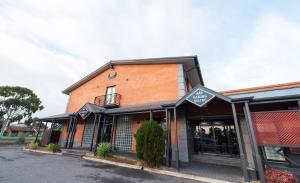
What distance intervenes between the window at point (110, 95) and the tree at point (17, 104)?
79.7 feet


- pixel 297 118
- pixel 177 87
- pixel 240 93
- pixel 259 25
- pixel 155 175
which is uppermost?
pixel 259 25

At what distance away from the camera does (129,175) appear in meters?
6.09

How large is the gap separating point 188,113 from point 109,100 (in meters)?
7.44

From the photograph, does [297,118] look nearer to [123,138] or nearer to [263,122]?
[263,122]

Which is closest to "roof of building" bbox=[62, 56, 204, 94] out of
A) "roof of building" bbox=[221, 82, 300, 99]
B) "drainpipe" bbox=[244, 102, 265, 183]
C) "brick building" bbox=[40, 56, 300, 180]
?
"brick building" bbox=[40, 56, 300, 180]

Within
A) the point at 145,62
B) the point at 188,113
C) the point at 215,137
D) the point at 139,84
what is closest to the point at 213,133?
the point at 215,137

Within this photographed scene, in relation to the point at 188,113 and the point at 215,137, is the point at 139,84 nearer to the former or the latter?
the point at 188,113

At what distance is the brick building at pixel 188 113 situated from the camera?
5.54 m

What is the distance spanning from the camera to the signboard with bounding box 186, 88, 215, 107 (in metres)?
6.55

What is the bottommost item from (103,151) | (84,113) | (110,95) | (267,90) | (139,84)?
(103,151)

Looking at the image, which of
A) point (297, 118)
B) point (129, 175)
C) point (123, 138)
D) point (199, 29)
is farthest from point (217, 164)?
point (199, 29)

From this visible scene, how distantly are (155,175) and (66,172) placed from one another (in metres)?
3.76

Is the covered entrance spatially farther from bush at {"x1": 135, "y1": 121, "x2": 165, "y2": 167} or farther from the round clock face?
the round clock face

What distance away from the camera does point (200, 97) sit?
677cm
